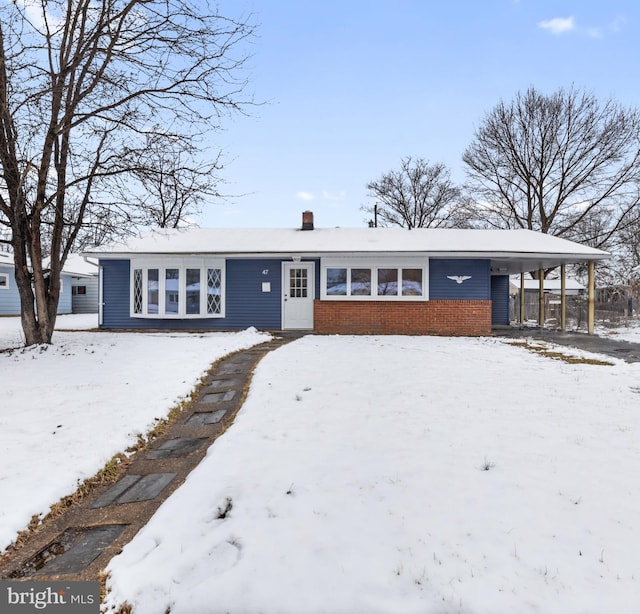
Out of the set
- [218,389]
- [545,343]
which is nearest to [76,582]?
[218,389]

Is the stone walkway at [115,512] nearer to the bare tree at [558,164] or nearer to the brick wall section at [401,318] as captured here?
the brick wall section at [401,318]

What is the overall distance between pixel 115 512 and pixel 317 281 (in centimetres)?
1037

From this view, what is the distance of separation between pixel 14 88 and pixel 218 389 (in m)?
6.92

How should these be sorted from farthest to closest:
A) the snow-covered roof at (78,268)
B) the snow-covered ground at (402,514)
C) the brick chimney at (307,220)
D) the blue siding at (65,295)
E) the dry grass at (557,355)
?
the snow-covered roof at (78,268)
the blue siding at (65,295)
the brick chimney at (307,220)
the dry grass at (557,355)
the snow-covered ground at (402,514)

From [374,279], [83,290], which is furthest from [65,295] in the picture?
[374,279]

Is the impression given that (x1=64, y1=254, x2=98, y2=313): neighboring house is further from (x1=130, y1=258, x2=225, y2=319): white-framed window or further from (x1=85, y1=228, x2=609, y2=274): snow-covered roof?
(x1=130, y1=258, x2=225, y2=319): white-framed window

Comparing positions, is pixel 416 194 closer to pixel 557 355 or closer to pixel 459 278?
pixel 459 278

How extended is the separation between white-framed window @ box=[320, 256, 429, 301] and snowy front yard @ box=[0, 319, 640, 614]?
6591 mm

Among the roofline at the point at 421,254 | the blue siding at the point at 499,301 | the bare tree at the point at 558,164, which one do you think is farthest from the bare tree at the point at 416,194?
the roofline at the point at 421,254

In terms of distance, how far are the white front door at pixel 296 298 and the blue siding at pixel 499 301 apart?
859 cm

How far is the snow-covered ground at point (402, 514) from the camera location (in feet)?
6.27

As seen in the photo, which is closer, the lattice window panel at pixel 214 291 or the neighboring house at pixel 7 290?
the lattice window panel at pixel 214 291

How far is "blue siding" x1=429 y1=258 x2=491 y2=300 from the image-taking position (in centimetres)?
1255


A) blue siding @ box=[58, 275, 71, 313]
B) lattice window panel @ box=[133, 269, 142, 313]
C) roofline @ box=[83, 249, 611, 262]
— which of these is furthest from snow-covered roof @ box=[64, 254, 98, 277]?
roofline @ box=[83, 249, 611, 262]
